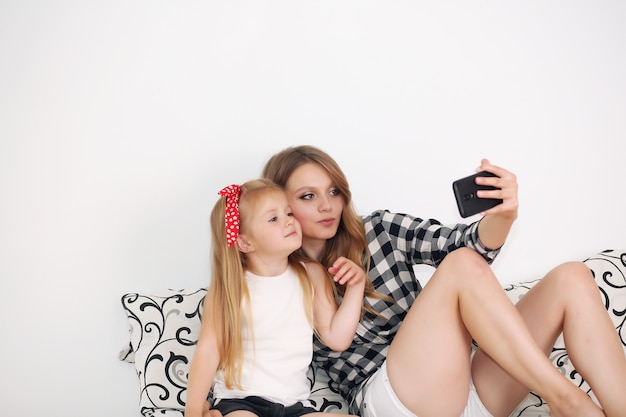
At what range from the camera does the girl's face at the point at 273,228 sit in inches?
62.8

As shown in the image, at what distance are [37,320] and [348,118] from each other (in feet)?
4.01

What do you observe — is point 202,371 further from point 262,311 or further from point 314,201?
point 314,201

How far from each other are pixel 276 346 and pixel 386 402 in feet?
1.02

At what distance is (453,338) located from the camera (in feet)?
4.58

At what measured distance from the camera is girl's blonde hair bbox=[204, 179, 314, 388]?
5.05 feet

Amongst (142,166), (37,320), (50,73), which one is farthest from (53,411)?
(50,73)

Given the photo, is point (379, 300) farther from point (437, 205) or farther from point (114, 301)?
point (114, 301)

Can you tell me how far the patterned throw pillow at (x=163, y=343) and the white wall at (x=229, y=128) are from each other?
0.48 feet

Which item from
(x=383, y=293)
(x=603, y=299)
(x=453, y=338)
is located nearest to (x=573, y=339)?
(x=453, y=338)

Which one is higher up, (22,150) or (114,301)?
(22,150)

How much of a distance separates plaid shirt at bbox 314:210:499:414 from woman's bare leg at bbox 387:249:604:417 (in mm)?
203

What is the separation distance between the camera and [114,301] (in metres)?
1.99

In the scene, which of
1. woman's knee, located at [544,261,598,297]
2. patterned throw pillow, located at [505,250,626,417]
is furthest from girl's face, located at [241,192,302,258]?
patterned throw pillow, located at [505,250,626,417]

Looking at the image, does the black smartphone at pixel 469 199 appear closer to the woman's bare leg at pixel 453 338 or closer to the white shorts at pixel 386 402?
the woman's bare leg at pixel 453 338
